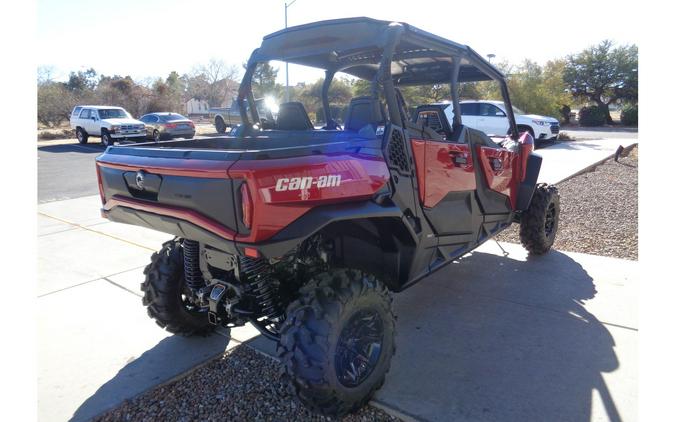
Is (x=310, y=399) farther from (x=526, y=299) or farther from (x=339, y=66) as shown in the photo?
(x=339, y=66)

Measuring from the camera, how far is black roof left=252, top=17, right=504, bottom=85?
2.83m

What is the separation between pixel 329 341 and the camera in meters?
2.26

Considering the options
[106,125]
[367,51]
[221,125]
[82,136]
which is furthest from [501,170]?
[221,125]

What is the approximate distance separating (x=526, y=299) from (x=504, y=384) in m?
1.41

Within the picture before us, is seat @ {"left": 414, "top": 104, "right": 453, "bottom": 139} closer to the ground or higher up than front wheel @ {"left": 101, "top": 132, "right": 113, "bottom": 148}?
closer to the ground

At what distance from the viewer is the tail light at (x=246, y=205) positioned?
6.59ft

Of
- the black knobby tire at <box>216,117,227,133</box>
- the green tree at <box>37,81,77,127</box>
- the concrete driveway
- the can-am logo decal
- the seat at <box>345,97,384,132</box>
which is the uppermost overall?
the green tree at <box>37,81,77,127</box>

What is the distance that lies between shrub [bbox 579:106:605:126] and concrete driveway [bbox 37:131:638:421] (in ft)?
107

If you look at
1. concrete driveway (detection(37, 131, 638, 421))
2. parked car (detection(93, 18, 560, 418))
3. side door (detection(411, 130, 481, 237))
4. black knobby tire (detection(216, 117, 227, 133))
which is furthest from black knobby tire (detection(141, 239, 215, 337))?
black knobby tire (detection(216, 117, 227, 133))

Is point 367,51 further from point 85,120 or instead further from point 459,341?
point 85,120

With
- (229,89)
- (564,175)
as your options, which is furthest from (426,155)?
(229,89)

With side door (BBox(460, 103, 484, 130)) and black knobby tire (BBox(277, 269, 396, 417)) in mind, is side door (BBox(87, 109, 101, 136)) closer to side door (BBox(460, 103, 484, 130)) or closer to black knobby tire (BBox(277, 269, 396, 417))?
side door (BBox(460, 103, 484, 130))

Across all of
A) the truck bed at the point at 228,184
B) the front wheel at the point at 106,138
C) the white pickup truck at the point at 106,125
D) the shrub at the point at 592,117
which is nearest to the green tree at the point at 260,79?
the truck bed at the point at 228,184

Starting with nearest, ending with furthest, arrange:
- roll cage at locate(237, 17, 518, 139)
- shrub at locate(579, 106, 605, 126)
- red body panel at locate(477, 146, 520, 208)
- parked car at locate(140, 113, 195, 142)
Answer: roll cage at locate(237, 17, 518, 139)
red body panel at locate(477, 146, 520, 208)
parked car at locate(140, 113, 195, 142)
shrub at locate(579, 106, 605, 126)
